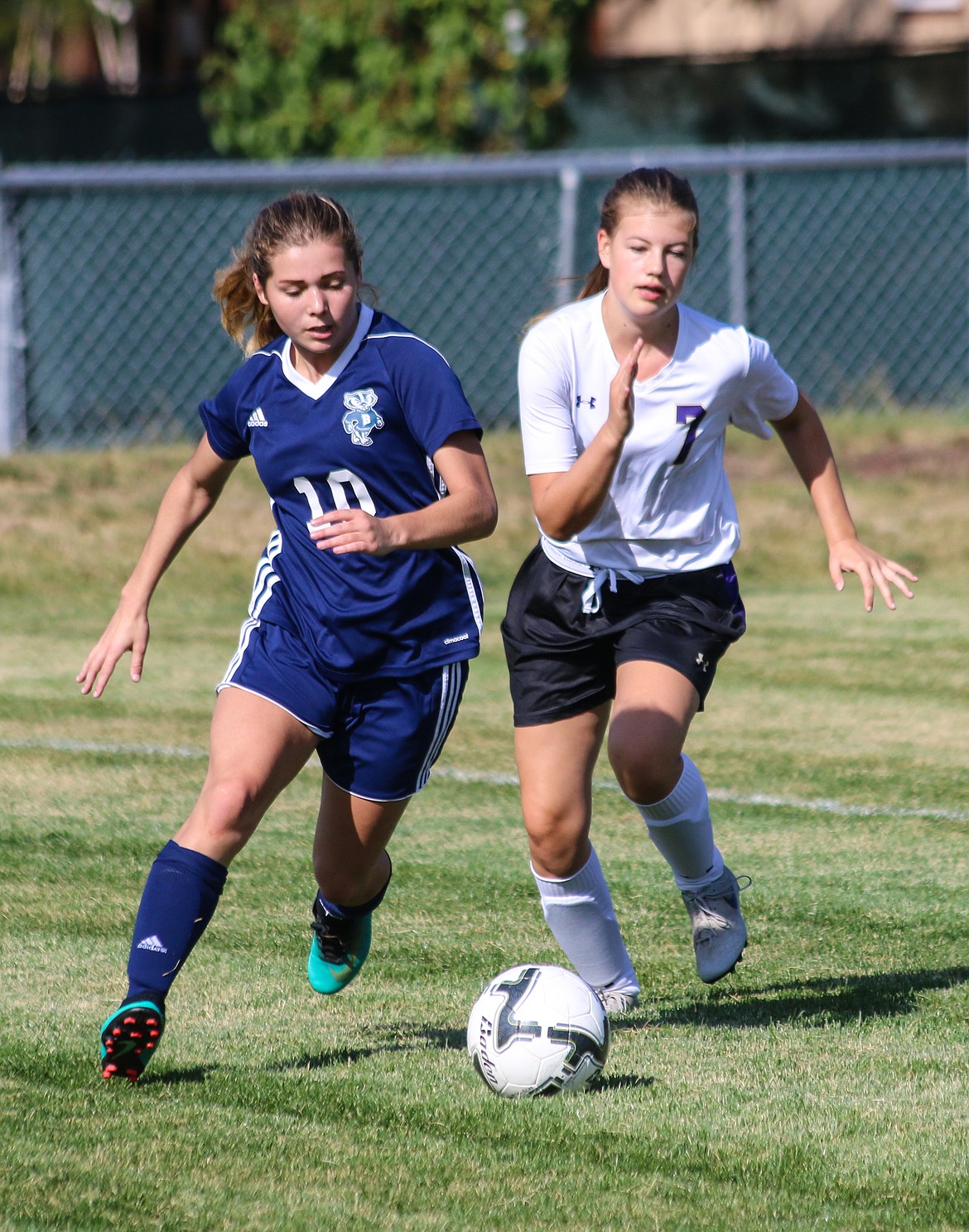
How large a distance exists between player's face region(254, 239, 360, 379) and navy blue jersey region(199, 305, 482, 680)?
0.42 feet

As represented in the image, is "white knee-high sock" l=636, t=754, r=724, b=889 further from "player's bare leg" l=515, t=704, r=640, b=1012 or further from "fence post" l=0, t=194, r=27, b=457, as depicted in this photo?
"fence post" l=0, t=194, r=27, b=457

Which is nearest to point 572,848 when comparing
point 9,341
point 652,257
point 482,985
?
point 482,985

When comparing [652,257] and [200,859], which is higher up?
[652,257]

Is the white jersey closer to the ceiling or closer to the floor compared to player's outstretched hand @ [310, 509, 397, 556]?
closer to the floor

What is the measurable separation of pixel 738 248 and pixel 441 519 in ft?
34.7

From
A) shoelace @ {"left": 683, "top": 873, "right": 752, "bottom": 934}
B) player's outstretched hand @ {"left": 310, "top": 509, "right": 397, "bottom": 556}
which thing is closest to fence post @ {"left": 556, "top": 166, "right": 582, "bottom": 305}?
shoelace @ {"left": 683, "top": 873, "right": 752, "bottom": 934}

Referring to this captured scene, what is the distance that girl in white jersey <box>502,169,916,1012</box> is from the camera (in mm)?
4465

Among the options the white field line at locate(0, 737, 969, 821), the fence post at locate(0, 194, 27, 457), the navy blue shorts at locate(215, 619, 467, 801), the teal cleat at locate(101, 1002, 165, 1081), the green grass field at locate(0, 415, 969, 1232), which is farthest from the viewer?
the fence post at locate(0, 194, 27, 457)

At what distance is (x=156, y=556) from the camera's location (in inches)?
177

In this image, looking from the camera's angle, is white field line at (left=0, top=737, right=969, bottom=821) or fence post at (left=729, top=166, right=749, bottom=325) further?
fence post at (left=729, top=166, right=749, bottom=325)

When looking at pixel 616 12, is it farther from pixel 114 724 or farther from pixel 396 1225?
pixel 396 1225

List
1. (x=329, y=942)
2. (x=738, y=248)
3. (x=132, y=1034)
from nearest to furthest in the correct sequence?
1. (x=132, y=1034)
2. (x=329, y=942)
3. (x=738, y=248)

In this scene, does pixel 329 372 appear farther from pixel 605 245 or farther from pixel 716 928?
pixel 716 928

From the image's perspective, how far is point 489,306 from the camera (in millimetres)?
13859
